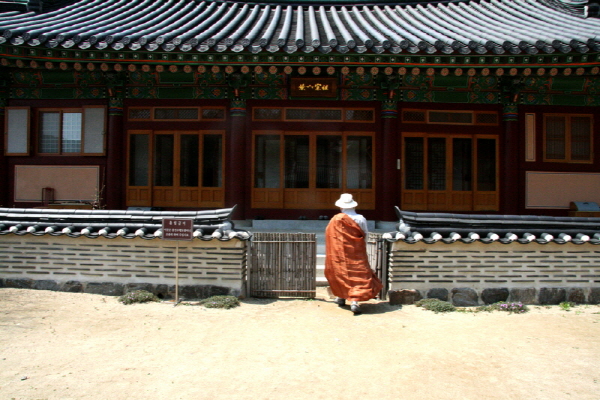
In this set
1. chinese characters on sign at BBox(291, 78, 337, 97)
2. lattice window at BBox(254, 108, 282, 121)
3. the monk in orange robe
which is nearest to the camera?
the monk in orange robe

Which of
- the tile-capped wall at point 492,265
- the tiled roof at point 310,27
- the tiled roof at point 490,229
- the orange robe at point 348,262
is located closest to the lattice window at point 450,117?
the tiled roof at point 310,27

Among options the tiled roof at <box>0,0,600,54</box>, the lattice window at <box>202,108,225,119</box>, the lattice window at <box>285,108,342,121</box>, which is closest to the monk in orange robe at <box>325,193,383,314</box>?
the tiled roof at <box>0,0,600,54</box>

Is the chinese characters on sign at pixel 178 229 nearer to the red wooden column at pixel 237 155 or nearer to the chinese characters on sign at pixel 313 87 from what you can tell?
the red wooden column at pixel 237 155

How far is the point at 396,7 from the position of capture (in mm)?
12961

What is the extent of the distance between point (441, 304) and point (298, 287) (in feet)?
6.66

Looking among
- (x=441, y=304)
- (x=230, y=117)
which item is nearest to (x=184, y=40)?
(x=230, y=117)

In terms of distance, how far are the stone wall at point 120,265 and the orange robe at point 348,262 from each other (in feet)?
4.32

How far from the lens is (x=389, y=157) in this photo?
10.3 m

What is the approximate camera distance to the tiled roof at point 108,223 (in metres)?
6.84

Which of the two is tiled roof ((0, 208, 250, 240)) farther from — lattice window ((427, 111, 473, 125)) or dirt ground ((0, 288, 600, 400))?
lattice window ((427, 111, 473, 125))

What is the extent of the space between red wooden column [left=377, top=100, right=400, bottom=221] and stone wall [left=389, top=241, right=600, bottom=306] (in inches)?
139

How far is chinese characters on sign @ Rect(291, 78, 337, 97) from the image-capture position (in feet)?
33.3

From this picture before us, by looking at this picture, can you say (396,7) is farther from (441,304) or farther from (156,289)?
(156,289)

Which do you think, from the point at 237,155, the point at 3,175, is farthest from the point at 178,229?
the point at 3,175
